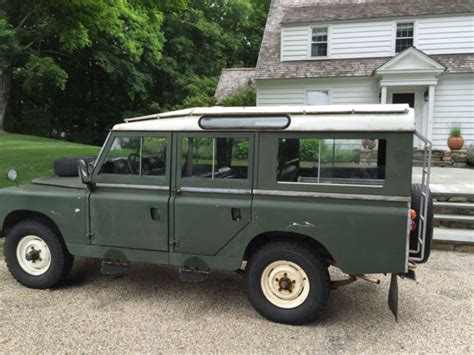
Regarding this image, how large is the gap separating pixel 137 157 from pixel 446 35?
611 inches

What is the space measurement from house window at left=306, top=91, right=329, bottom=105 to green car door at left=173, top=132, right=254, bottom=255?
42.2 feet

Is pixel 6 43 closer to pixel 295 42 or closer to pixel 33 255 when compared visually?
pixel 295 42

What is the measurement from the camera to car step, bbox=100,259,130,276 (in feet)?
13.9

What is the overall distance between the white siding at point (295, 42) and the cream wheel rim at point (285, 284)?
14.3m

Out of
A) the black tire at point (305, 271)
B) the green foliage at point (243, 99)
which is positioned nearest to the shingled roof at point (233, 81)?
the green foliage at point (243, 99)

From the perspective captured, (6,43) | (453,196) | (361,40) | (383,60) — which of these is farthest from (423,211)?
(6,43)

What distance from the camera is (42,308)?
13.3 feet

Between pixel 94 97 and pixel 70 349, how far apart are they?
2868 centimetres

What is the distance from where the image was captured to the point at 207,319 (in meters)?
3.86

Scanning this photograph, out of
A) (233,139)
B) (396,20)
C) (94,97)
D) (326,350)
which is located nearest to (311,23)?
(396,20)

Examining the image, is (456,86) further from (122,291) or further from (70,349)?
(70,349)

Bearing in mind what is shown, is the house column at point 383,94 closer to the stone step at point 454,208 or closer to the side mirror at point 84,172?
the stone step at point 454,208

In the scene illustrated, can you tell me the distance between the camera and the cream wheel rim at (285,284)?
3735 mm

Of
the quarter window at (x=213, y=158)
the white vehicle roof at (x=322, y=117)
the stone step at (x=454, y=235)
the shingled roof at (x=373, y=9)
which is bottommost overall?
the stone step at (x=454, y=235)
